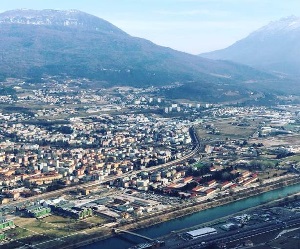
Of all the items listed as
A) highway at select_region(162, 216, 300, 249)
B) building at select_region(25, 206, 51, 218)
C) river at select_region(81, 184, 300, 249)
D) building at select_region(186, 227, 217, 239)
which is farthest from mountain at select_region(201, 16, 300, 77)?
building at select_region(186, 227, 217, 239)

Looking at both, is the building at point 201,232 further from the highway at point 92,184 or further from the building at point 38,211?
the highway at point 92,184

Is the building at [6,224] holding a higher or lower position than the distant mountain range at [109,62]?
lower

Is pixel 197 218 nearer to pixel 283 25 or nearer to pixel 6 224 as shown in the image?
pixel 6 224

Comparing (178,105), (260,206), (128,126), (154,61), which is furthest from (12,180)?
(154,61)

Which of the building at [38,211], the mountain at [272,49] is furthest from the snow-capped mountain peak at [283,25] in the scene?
the building at [38,211]

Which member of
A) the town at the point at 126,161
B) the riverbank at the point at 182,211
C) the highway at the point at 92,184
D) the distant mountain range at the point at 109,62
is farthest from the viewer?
the distant mountain range at the point at 109,62

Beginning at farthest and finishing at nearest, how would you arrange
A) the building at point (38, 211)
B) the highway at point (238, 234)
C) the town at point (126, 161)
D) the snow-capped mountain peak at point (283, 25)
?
the snow-capped mountain peak at point (283, 25), the town at point (126, 161), the building at point (38, 211), the highway at point (238, 234)

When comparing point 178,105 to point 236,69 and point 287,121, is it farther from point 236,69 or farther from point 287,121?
point 236,69
